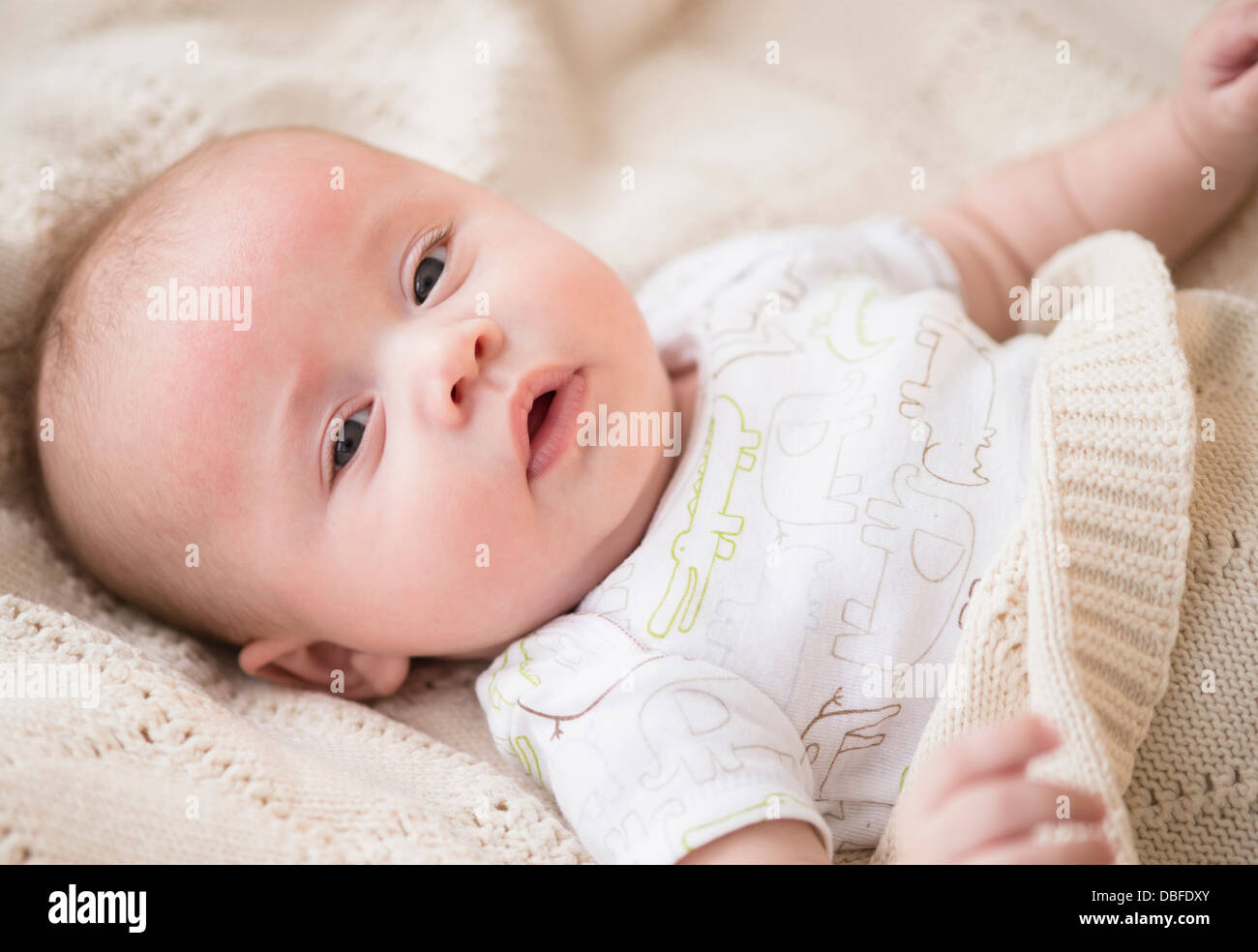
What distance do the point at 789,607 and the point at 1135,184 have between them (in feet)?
3.41

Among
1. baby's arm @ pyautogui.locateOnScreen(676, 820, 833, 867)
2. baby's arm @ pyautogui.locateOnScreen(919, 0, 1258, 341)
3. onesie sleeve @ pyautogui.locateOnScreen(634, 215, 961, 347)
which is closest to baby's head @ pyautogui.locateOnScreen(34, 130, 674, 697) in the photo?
onesie sleeve @ pyautogui.locateOnScreen(634, 215, 961, 347)

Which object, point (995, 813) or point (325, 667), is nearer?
point (995, 813)

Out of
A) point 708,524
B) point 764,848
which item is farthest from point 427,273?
point 764,848

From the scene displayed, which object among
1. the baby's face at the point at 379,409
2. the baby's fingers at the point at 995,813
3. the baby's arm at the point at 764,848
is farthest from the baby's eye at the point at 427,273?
the baby's fingers at the point at 995,813

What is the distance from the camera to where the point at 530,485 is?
1.25m

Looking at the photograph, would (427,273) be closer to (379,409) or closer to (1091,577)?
(379,409)

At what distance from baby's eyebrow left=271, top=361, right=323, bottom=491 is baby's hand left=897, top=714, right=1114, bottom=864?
0.82m

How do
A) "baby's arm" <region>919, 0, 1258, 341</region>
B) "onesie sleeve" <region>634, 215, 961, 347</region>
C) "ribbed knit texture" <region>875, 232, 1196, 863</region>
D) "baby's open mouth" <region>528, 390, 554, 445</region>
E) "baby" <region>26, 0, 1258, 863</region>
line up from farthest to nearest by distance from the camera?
"onesie sleeve" <region>634, 215, 961, 347</region>
"baby's arm" <region>919, 0, 1258, 341</region>
"baby's open mouth" <region>528, 390, 554, 445</region>
"baby" <region>26, 0, 1258, 863</region>
"ribbed knit texture" <region>875, 232, 1196, 863</region>

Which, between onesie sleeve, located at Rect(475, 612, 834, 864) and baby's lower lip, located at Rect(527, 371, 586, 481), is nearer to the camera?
onesie sleeve, located at Rect(475, 612, 834, 864)

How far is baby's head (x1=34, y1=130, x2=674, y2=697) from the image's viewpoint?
1227 millimetres

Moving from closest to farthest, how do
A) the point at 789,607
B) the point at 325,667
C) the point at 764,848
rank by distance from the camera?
the point at 764,848 < the point at 789,607 < the point at 325,667

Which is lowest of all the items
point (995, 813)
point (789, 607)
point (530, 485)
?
point (995, 813)

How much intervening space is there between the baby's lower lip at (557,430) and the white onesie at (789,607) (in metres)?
0.19

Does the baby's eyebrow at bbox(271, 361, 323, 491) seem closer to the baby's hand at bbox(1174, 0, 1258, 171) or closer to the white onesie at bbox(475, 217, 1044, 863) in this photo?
the white onesie at bbox(475, 217, 1044, 863)
